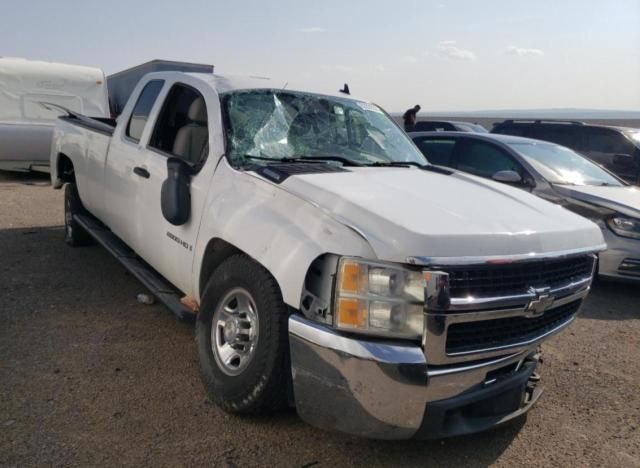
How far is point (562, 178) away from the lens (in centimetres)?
656

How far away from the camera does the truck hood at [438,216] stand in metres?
2.45

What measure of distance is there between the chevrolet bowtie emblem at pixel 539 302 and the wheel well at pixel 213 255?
5.09ft

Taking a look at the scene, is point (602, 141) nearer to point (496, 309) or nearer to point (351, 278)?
point (496, 309)

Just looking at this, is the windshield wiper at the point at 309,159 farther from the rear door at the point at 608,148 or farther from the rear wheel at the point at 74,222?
the rear door at the point at 608,148

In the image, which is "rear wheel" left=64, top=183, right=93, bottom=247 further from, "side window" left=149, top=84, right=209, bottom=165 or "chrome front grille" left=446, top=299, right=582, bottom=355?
"chrome front grille" left=446, top=299, right=582, bottom=355

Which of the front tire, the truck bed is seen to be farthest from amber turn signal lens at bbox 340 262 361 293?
the truck bed

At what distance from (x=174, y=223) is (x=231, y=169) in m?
0.57

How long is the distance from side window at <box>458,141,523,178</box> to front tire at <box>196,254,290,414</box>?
15.0 ft

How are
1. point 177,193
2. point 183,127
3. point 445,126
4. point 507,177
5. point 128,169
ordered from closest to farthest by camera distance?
point 177,193 → point 183,127 → point 128,169 → point 507,177 → point 445,126

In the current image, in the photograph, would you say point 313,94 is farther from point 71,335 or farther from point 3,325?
point 3,325

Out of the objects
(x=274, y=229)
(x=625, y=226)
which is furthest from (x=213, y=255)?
(x=625, y=226)

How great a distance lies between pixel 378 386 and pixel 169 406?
1381 mm

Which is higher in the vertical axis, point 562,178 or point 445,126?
point 445,126

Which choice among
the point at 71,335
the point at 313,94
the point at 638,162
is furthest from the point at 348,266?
the point at 638,162
